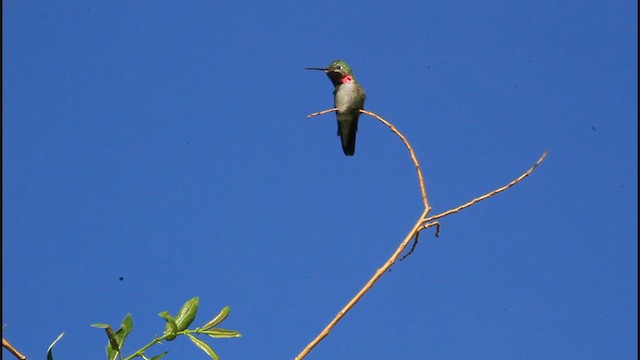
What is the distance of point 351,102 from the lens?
588 centimetres

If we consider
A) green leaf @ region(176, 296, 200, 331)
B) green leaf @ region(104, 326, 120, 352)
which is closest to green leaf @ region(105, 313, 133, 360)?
green leaf @ region(104, 326, 120, 352)

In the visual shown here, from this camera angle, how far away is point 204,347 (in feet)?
4.96

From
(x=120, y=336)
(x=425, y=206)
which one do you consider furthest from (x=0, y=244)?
(x=425, y=206)

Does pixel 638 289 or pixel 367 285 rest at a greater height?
pixel 638 289

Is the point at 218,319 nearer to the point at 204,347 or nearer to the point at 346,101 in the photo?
the point at 204,347

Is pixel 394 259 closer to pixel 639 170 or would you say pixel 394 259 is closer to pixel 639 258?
pixel 639 258

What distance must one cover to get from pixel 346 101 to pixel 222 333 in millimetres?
4465

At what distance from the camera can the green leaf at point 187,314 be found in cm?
155

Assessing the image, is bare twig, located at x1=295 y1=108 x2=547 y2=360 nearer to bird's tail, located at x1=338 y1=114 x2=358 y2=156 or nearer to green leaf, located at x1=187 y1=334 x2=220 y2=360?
green leaf, located at x1=187 y1=334 x2=220 y2=360

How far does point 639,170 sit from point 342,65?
384 cm

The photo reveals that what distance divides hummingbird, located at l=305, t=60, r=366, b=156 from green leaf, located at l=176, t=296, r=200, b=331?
14.0ft

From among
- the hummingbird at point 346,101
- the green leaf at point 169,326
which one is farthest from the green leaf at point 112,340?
the hummingbird at point 346,101

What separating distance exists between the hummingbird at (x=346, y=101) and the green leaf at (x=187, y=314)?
14.0ft

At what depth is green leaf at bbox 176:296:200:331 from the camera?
1.55 meters
